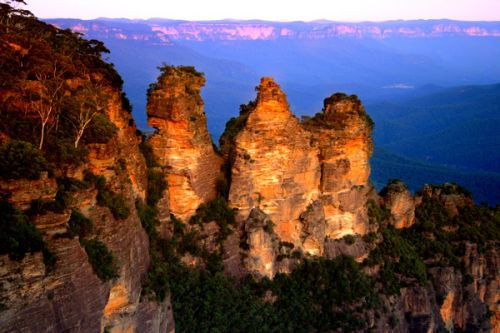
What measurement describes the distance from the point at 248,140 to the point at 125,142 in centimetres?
602

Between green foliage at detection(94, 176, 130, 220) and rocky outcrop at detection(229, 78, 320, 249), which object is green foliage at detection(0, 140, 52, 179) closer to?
green foliage at detection(94, 176, 130, 220)

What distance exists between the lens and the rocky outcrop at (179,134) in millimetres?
20797

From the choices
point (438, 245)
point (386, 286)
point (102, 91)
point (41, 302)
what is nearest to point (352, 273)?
point (386, 286)

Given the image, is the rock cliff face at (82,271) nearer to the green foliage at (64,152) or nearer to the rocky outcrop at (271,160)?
the green foliage at (64,152)

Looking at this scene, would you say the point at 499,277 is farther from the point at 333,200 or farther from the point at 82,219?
the point at 82,219

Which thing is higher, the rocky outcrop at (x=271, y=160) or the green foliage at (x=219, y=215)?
the rocky outcrop at (x=271, y=160)

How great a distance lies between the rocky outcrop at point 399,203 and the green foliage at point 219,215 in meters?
12.5

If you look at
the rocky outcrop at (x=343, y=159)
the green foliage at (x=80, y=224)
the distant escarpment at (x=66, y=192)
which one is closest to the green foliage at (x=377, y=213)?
the rocky outcrop at (x=343, y=159)

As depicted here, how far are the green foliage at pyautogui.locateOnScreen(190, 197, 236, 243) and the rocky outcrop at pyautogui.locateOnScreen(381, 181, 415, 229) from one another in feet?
40.9

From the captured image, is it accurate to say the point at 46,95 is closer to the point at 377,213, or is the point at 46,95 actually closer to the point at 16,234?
the point at 16,234

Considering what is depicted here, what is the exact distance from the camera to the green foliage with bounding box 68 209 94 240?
13461mm

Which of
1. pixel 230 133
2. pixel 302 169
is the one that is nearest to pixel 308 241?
pixel 302 169

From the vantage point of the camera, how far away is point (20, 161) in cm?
1198

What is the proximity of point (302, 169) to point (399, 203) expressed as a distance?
32.4ft
